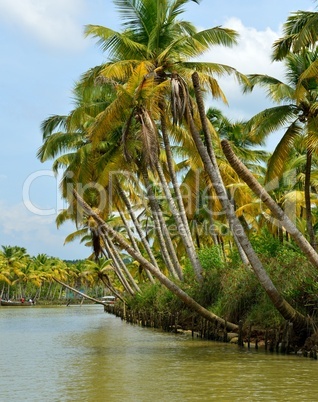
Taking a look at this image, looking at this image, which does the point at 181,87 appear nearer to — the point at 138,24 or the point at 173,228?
the point at 138,24

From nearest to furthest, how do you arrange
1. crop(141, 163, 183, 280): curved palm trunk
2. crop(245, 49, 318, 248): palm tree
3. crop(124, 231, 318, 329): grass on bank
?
crop(124, 231, 318, 329): grass on bank, crop(245, 49, 318, 248): palm tree, crop(141, 163, 183, 280): curved palm trunk

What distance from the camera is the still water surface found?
41.0ft

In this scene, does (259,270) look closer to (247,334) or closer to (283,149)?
(247,334)

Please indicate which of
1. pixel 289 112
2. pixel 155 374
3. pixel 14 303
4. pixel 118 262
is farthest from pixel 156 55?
pixel 14 303

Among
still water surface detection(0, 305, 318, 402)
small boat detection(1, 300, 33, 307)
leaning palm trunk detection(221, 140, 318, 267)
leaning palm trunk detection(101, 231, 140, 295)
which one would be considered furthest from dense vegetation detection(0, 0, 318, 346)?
small boat detection(1, 300, 33, 307)

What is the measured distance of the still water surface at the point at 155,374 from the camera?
41.0ft

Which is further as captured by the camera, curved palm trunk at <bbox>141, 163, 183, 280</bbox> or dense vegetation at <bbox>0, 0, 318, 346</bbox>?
curved palm trunk at <bbox>141, 163, 183, 280</bbox>

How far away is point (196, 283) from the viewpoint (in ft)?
89.1

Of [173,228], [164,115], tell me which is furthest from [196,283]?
[173,228]

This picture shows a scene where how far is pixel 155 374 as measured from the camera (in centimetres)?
1512

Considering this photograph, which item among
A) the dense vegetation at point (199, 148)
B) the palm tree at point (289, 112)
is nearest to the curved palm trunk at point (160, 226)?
the dense vegetation at point (199, 148)

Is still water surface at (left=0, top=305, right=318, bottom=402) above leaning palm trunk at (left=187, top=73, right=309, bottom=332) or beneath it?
beneath

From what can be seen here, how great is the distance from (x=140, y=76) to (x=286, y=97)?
5768 millimetres

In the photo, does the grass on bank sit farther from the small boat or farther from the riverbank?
the small boat
